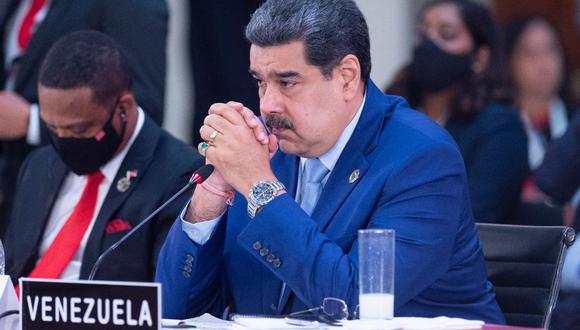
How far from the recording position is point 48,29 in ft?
16.8

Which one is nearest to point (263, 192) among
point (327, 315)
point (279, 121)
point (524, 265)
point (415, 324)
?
point (279, 121)

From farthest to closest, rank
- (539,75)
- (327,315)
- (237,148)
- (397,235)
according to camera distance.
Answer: (539,75), (237,148), (397,235), (327,315)

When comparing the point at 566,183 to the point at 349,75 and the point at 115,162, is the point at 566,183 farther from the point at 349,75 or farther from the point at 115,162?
the point at 115,162

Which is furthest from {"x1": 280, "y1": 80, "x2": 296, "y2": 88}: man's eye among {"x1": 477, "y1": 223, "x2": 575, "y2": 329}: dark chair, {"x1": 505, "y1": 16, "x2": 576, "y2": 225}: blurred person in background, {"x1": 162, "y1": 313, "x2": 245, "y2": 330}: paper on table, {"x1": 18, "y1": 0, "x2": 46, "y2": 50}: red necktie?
{"x1": 505, "y1": 16, "x2": 576, "y2": 225}: blurred person in background

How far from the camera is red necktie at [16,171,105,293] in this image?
429cm

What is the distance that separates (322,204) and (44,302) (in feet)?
2.90

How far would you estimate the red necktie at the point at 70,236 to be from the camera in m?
4.29

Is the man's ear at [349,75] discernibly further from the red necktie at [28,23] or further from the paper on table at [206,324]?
the red necktie at [28,23]

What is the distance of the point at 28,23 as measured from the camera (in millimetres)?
5320

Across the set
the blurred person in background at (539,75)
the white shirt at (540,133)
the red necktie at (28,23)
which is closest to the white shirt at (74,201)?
the red necktie at (28,23)

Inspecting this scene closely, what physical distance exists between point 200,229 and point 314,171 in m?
0.35

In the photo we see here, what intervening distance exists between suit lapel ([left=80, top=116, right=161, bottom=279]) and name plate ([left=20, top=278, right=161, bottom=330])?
4.64ft

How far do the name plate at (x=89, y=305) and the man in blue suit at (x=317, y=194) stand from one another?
1.86 ft

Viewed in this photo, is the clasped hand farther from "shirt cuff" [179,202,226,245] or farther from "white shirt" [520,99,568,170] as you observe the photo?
"white shirt" [520,99,568,170]
